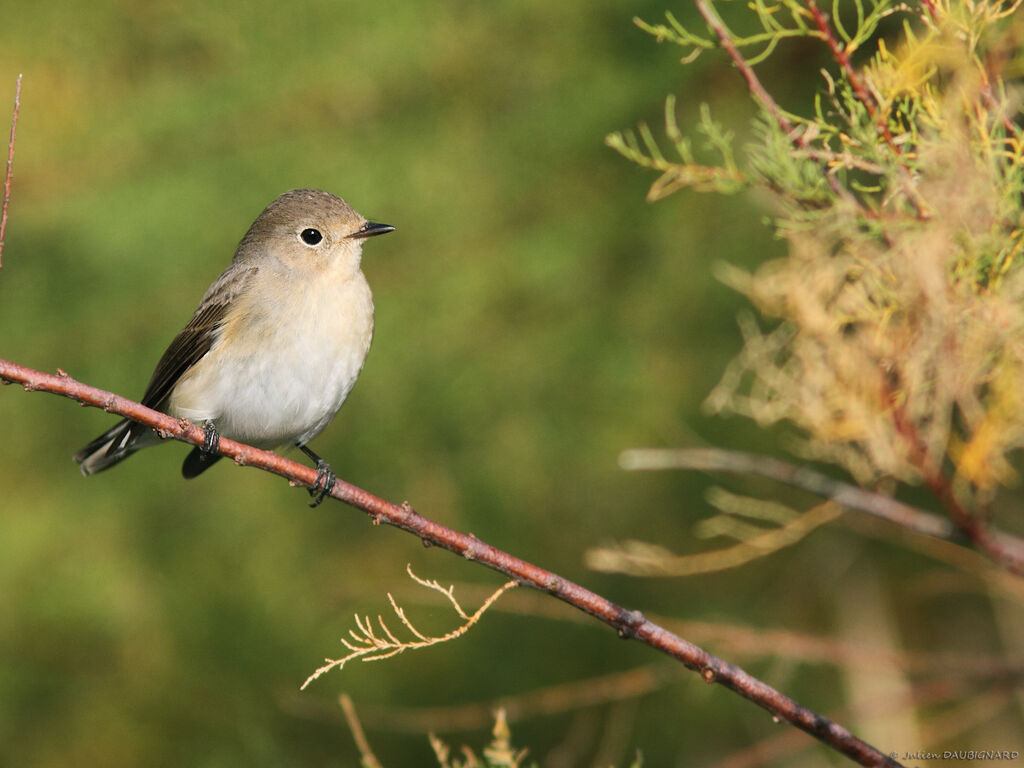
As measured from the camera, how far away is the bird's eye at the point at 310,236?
10.4ft

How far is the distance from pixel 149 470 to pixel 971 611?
Result: 2.91 metres

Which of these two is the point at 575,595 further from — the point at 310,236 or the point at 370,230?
the point at 310,236

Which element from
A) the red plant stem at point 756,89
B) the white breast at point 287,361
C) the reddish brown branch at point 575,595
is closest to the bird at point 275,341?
the white breast at point 287,361

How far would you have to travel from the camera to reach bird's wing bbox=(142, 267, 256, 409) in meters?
3.07

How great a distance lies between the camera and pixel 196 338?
3.09 m

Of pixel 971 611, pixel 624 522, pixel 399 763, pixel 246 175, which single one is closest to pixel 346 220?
pixel 246 175

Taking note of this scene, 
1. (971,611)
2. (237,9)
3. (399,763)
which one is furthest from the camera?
(971,611)

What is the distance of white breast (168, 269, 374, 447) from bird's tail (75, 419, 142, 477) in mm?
199

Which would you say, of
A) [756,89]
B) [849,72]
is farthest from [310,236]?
[849,72]

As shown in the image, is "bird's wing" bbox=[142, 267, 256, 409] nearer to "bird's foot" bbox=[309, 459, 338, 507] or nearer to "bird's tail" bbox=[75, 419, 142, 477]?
"bird's tail" bbox=[75, 419, 142, 477]

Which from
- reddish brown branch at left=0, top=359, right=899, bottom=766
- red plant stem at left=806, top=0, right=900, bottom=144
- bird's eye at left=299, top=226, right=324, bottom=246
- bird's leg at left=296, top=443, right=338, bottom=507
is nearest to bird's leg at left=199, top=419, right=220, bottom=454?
reddish brown branch at left=0, top=359, right=899, bottom=766

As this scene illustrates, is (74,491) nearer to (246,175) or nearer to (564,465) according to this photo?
(246,175)

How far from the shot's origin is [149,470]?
11.1 ft

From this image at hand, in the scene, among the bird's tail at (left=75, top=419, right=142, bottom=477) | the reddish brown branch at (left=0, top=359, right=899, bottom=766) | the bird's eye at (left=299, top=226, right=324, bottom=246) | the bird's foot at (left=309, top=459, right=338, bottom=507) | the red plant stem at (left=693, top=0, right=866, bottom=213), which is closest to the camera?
the reddish brown branch at (left=0, top=359, right=899, bottom=766)
